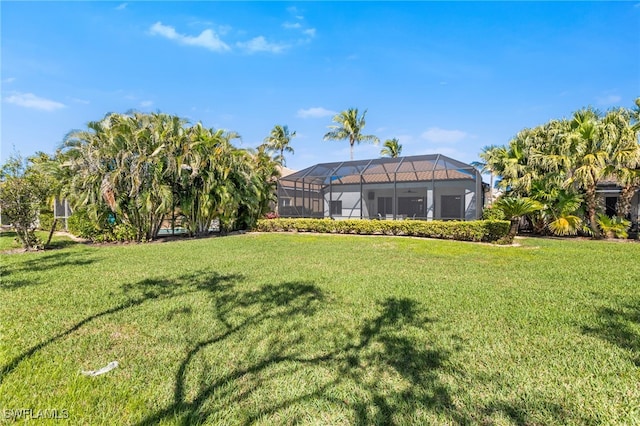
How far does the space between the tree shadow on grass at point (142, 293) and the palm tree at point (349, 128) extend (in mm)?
27108

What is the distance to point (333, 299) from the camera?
481 centimetres

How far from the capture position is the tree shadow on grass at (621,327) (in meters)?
3.23

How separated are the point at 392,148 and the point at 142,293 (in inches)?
1356

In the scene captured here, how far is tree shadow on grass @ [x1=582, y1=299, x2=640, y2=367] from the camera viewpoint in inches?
127

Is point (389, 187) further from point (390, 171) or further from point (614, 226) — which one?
point (614, 226)

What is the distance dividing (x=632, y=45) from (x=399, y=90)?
27.2 ft

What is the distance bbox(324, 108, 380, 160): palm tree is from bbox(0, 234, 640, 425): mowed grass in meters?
26.7

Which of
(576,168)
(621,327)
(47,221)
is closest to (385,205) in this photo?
(576,168)

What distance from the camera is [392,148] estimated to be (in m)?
36.2

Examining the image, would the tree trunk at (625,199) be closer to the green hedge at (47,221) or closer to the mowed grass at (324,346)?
the mowed grass at (324,346)

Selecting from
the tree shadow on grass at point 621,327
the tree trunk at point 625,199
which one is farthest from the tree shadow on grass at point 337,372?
the tree trunk at point 625,199

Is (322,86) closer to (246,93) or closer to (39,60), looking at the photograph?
(246,93)

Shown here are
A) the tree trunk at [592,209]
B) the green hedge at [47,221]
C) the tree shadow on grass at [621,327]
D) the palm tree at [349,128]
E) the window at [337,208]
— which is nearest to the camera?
the tree shadow on grass at [621,327]

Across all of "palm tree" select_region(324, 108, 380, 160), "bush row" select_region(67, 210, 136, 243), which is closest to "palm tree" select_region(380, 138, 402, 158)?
"palm tree" select_region(324, 108, 380, 160)
